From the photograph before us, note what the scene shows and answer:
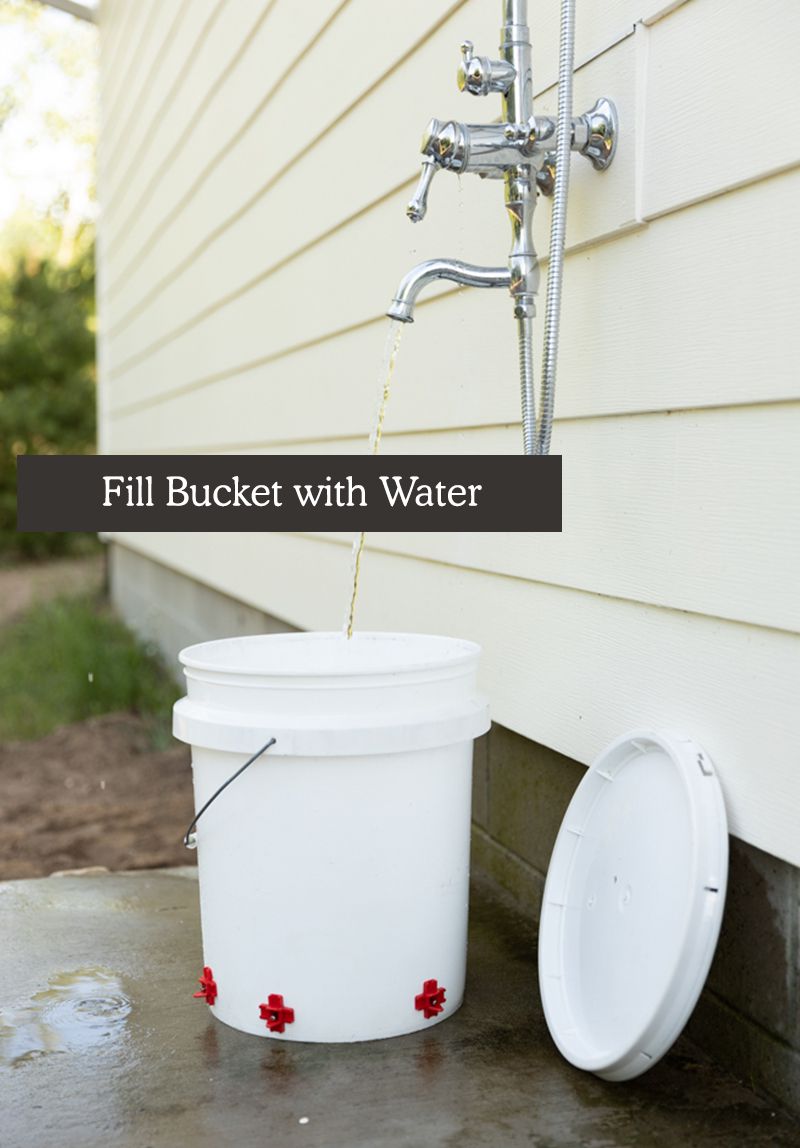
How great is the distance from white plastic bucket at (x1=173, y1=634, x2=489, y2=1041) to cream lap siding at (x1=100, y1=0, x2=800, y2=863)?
338mm

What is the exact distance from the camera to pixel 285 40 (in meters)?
3.68

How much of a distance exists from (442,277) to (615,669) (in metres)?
0.70

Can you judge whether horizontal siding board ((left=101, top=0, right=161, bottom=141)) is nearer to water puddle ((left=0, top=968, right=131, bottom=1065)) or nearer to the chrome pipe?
the chrome pipe

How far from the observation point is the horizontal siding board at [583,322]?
1596 mm

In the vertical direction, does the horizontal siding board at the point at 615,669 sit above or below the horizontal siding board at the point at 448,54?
below

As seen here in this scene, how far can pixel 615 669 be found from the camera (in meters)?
2.00

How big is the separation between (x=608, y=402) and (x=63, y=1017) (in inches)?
50.1

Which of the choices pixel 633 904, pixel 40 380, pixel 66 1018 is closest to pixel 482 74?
pixel 633 904

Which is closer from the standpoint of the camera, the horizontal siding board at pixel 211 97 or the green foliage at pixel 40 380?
the horizontal siding board at pixel 211 97

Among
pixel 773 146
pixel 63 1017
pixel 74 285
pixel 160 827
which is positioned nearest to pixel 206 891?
pixel 63 1017

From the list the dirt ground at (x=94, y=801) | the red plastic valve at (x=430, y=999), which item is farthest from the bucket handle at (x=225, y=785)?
the dirt ground at (x=94, y=801)

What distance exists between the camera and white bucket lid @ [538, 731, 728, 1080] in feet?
5.17

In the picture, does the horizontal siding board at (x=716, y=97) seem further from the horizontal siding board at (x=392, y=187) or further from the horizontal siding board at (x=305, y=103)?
the horizontal siding board at (x=305, y=103)

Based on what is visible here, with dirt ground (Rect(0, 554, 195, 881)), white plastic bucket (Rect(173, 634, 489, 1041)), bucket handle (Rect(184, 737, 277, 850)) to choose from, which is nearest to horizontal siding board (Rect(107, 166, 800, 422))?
white plastic bucket (Rect(173, 634, 489, 1041))
